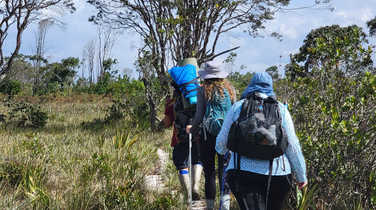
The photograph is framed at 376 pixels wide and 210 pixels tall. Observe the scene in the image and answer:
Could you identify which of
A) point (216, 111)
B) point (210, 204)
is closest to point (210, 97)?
point (216, 111)

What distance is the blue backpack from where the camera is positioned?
3494 millimetres

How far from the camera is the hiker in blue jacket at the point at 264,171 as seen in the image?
2467mm

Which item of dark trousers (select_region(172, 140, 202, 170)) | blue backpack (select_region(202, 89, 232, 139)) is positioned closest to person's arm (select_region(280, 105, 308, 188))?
blue backpack (select_region(202, 89, 232, 139))

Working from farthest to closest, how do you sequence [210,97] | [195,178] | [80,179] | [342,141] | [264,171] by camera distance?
[80,179] < [195,178] < [342,141] < [210,97] < [264,171]

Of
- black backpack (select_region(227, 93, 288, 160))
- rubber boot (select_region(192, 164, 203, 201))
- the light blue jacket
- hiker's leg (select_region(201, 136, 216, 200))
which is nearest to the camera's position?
black backpack (select_region(227, 93, 288, 160))

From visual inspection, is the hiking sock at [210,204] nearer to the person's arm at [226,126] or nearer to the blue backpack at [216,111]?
the blue backpack at [216,111]

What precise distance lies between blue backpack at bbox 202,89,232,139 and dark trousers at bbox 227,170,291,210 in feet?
3.17

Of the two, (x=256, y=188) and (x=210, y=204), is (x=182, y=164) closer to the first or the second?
(x=210, y=204)

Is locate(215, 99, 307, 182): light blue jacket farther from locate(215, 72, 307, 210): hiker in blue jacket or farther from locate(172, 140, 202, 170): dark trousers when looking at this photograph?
locate(172, 140, 202, 170): dark trousers

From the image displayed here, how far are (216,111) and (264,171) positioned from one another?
1135 millimetres

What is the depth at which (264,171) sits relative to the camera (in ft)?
8.07

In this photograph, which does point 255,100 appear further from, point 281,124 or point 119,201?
point 119,201

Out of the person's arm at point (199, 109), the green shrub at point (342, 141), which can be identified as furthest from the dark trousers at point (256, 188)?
the green shrub at point (342, 141)

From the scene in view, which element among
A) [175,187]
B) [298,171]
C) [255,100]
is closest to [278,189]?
[298,171]
